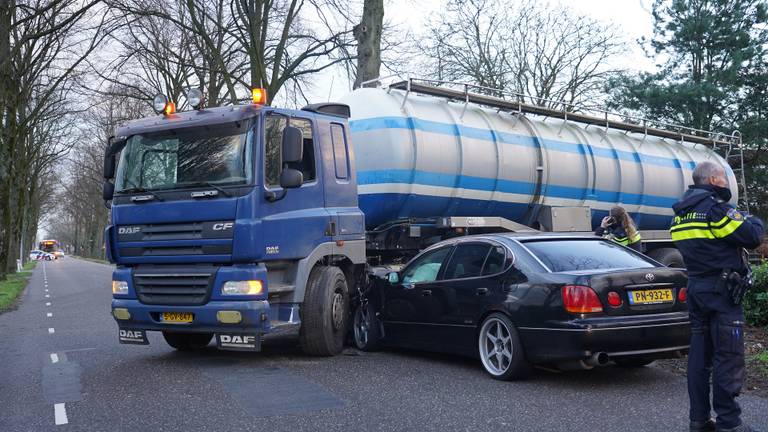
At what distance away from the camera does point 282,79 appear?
2275 centimetres

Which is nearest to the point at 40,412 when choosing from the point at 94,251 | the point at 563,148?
the point at 563,148

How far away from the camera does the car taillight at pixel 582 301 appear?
21.5 feet

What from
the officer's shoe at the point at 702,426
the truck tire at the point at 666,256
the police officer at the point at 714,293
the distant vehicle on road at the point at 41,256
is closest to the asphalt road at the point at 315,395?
the officer's shoe at the point at 702,426

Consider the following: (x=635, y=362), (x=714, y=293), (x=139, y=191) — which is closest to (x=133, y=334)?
(x=139, y=191)

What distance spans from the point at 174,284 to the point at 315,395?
227 cm

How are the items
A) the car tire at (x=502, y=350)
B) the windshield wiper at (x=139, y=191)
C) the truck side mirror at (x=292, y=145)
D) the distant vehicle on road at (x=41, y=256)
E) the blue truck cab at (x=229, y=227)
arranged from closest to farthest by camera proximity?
the car tire at (x=502, y=350)
the blue truck cab at (x=229, y=227)
the truck side mirror at (x=292, y=145)
the windshield wiper at (x=139, y=191)
the distant vehicle on road at (x=41, y=256)

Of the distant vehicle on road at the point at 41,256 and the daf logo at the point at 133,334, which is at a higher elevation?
the distant vehicle on road at the point at 41,256

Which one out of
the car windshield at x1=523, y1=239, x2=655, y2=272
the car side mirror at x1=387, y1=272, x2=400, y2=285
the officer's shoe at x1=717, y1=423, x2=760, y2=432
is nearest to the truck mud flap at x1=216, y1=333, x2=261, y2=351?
the car side mirror at x1=387, y1=272, x2=400, y2=285

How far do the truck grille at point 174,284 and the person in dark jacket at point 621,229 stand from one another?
A: 5.76 m

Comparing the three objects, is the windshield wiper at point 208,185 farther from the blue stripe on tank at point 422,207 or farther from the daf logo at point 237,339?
the blue stripe on tank at point 422,207

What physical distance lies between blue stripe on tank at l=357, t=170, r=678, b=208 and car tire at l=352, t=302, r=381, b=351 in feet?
6.29

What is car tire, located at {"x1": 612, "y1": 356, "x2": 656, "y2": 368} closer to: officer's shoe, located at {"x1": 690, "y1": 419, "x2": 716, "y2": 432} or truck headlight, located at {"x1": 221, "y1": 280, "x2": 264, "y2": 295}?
officer's shoe, located at {"x1": 690, "y1": 419, "x2": 716, "y2": 432}

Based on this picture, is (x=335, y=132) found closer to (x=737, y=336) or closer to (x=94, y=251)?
(x=737, y=336)

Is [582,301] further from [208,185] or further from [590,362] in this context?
[208,185]
